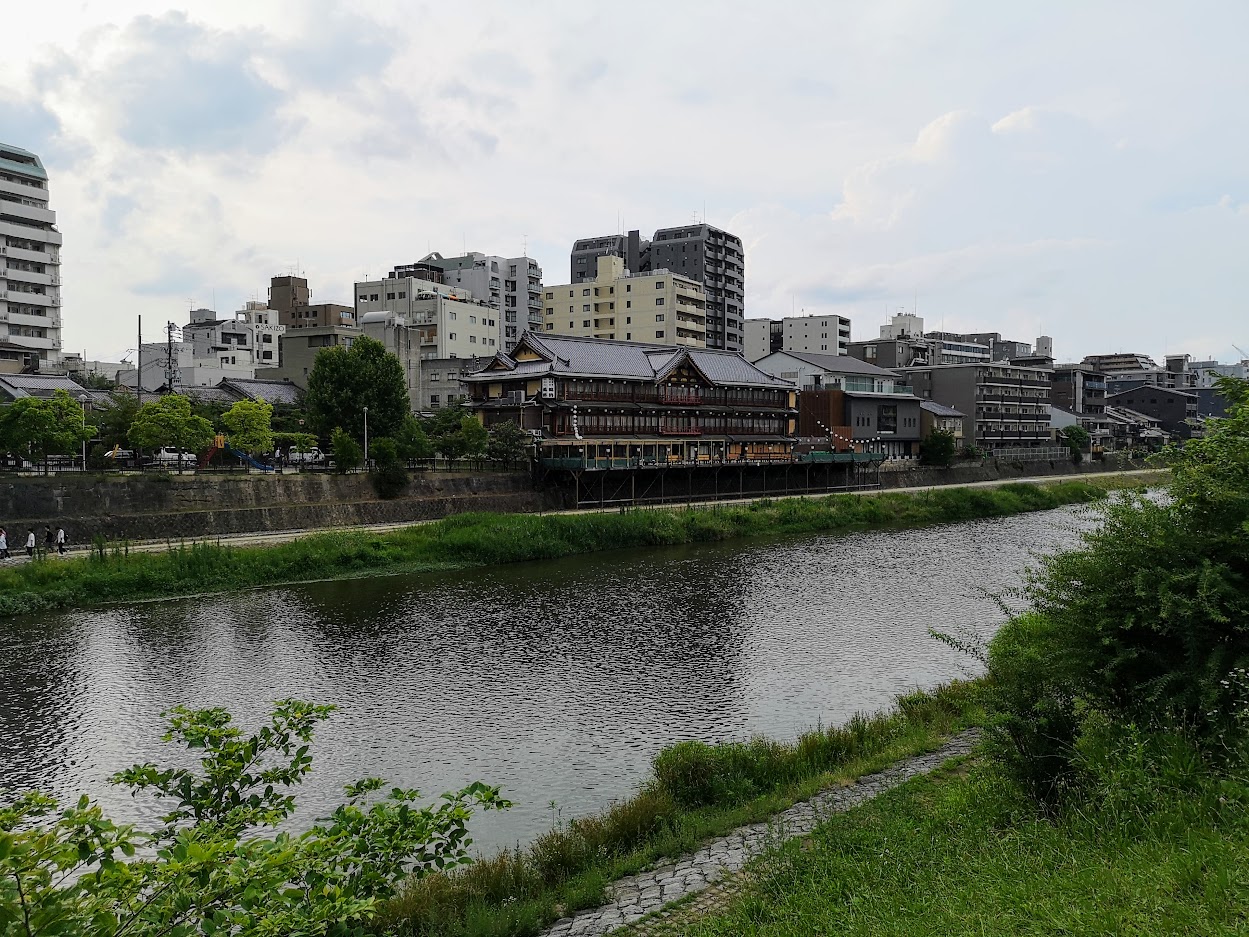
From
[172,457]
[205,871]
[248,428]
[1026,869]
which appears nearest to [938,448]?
[248,428]

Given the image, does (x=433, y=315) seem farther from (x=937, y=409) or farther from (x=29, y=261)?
A: (x=937, y=409)

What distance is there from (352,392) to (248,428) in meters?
8.33

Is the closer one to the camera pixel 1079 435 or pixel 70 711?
pixel 70 711

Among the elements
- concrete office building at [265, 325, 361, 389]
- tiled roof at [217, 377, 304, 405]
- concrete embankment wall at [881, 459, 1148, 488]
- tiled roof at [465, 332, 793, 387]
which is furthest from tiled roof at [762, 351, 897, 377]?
tiled roof at [217, 377, 304, 405]

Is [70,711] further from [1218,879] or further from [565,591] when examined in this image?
[1218,879]

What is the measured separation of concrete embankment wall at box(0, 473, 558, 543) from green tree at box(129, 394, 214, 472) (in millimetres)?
2278

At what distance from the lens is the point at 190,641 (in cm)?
2766

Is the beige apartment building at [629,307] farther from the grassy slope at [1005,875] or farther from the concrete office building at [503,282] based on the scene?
the grassy slope at [1005,875]

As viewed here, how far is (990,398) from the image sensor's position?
4102 inches

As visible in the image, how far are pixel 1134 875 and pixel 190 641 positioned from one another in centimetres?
2720

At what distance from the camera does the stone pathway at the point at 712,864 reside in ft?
36.2

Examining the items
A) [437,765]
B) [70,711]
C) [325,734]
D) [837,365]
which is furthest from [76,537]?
[837,365]

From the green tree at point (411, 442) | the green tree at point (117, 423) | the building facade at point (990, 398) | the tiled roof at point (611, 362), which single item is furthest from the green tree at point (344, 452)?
the building facade at point (990, 398)

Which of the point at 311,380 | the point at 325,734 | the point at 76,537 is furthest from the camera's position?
the point at 311,380
